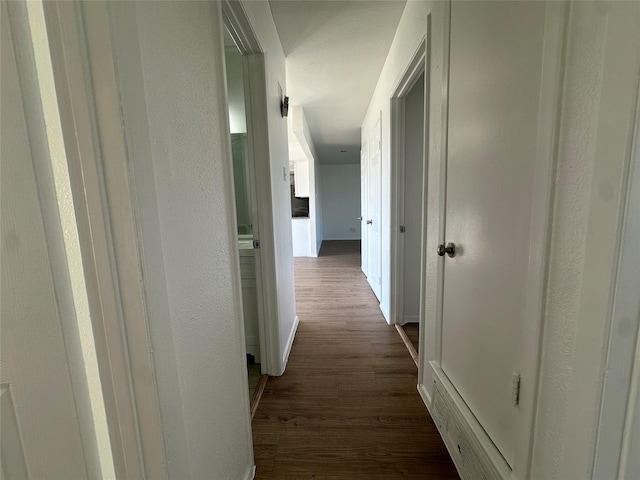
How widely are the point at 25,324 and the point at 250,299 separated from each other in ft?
4.89

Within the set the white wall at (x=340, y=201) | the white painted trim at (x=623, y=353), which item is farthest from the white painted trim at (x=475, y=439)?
the white wall at (x=340, y=201)

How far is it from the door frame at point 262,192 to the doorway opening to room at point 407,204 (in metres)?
1.10

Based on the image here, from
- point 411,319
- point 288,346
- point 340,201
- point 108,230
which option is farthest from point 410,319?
point 340,201

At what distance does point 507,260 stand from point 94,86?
43.6 inches

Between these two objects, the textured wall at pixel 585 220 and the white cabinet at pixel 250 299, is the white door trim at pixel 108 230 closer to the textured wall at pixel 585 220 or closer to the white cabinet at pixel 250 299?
the textured wall at pixel 585 220

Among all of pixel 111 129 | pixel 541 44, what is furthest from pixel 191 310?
pixel 541 44

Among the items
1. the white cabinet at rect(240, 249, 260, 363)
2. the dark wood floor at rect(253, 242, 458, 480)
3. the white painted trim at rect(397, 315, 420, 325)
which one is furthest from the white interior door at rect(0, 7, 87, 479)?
the white painted trim at rect(397, 315, 420, 325)

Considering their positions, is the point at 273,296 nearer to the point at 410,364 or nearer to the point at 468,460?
the point at 410,364

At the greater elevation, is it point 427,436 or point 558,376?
point 558,376

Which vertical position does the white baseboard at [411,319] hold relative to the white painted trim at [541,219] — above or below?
below

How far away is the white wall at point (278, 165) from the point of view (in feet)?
5.28

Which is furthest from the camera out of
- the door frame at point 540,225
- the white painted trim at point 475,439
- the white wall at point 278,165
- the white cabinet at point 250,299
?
the white cabinet at point 250,299

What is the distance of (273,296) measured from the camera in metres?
1.74

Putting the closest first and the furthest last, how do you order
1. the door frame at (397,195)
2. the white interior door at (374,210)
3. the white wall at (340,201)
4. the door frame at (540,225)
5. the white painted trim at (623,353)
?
the white painted trim at (623,353), the door frame at (540,225), the door frame at (397,195), the white interior door at (374,210), the white wall at (340,201)
